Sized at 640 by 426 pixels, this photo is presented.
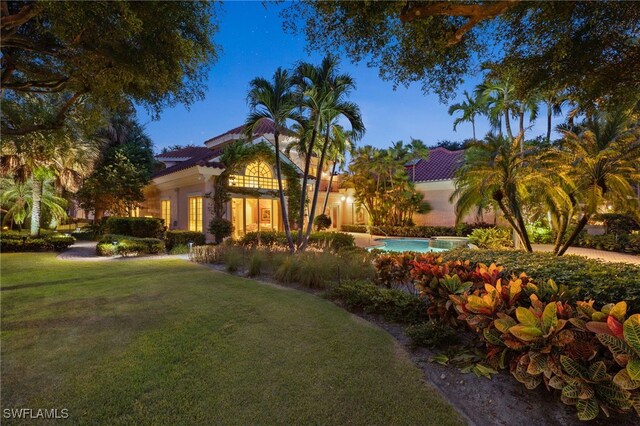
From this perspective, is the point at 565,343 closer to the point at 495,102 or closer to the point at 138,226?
the point at 138,226

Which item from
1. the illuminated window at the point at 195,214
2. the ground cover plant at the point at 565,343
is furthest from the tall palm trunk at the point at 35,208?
the ground cover plant at the point at 565,343

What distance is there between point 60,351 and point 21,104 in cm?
787

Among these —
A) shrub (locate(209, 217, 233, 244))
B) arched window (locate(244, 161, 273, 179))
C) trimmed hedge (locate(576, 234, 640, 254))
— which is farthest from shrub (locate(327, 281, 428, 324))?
trimmed hedge (locate(576, 234, 640, 254))

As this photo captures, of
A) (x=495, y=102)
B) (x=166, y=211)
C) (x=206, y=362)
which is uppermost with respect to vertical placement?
(x=495, y=102)

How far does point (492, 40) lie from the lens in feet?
20.3

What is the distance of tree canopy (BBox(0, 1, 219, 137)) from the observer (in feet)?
15.2

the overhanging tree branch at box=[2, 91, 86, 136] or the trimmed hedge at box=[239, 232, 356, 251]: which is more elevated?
the overhanging tree branch at box=[2, 91, 86, 136]

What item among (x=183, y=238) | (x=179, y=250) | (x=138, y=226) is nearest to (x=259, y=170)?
(x=183, y=238)

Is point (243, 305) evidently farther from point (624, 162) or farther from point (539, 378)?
point (624, 162)

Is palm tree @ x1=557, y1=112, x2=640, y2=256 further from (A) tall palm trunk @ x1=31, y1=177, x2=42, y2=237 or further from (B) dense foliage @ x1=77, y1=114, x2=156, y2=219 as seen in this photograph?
(B) dense foliage @ x1=77, y1=114, x2=156, y2=219

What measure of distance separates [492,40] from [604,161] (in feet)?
17.6

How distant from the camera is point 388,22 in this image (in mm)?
5859

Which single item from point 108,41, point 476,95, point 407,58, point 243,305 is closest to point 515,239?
point 476,95

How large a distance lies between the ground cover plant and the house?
11.7 m
